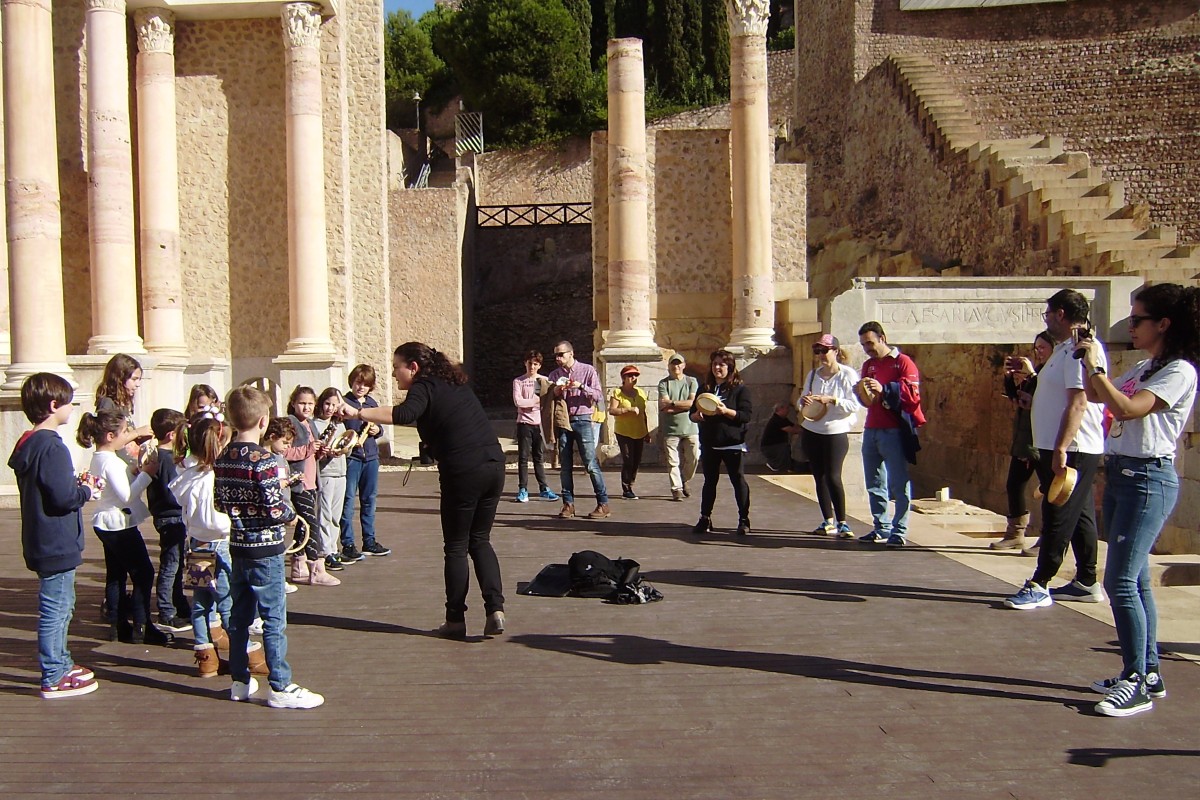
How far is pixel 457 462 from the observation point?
6.04m

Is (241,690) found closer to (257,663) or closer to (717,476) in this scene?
(257,663)

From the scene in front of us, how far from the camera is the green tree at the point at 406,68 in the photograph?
41719 millimetres

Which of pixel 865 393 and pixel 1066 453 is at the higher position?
pixel 865 393

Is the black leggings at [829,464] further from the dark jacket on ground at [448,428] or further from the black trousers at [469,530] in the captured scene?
the dark jacket on ground at [448,428]

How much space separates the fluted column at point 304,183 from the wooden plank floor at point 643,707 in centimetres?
911

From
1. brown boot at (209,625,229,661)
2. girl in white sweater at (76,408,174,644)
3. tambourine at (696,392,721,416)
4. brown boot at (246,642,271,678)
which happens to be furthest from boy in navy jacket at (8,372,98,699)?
tambourine at (696,392,721,416)

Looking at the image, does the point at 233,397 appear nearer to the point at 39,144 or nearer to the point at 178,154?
the point at 39,144

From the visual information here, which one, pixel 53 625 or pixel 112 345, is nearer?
pixel 53 625

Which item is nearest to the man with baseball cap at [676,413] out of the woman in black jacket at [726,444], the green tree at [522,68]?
the woman in black jacket at [726,444]

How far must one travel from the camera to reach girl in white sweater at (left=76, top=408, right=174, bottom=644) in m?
5.84

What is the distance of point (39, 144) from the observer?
13.2m

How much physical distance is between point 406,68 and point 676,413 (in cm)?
3695

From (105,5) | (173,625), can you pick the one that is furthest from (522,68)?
(173,625)

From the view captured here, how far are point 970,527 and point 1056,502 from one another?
4.81 m
